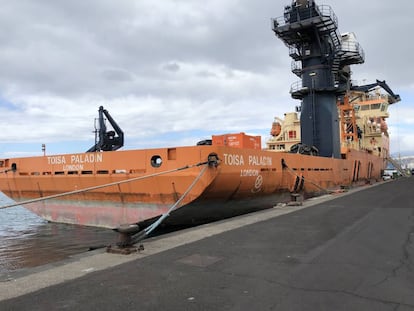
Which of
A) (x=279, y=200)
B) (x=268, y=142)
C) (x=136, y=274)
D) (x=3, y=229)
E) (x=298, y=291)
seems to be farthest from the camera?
(x=268, y=142)

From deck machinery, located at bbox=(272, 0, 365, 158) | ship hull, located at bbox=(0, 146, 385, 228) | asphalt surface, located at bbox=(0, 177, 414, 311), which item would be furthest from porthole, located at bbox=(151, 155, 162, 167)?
deck machinery, located at bbox=(272, 0, 365, 158)

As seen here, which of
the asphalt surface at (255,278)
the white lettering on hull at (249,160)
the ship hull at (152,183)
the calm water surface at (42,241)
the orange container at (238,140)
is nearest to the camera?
the asphalt surface at (255,278)

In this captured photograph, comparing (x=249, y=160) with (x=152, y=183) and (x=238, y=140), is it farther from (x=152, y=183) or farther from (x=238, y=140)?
(x=152, y=183)

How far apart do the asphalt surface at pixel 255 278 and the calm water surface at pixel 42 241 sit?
333cm

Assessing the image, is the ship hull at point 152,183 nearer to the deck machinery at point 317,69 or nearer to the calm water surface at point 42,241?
the calm water surface at point 42,241

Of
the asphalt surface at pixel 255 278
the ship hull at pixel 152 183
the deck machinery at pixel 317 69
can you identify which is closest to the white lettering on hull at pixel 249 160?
the ship hull at pixel 152 183

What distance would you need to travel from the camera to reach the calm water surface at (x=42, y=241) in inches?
317

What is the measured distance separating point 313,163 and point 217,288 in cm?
1538

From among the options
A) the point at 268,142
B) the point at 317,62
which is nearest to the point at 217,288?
the point at 317,62

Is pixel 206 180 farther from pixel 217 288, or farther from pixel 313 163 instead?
pixel 313 163

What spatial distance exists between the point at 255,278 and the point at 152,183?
6.62 metres

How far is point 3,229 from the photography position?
1364cm

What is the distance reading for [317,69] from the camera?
25.1 metres

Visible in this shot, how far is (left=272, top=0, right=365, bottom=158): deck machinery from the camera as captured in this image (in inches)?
951
